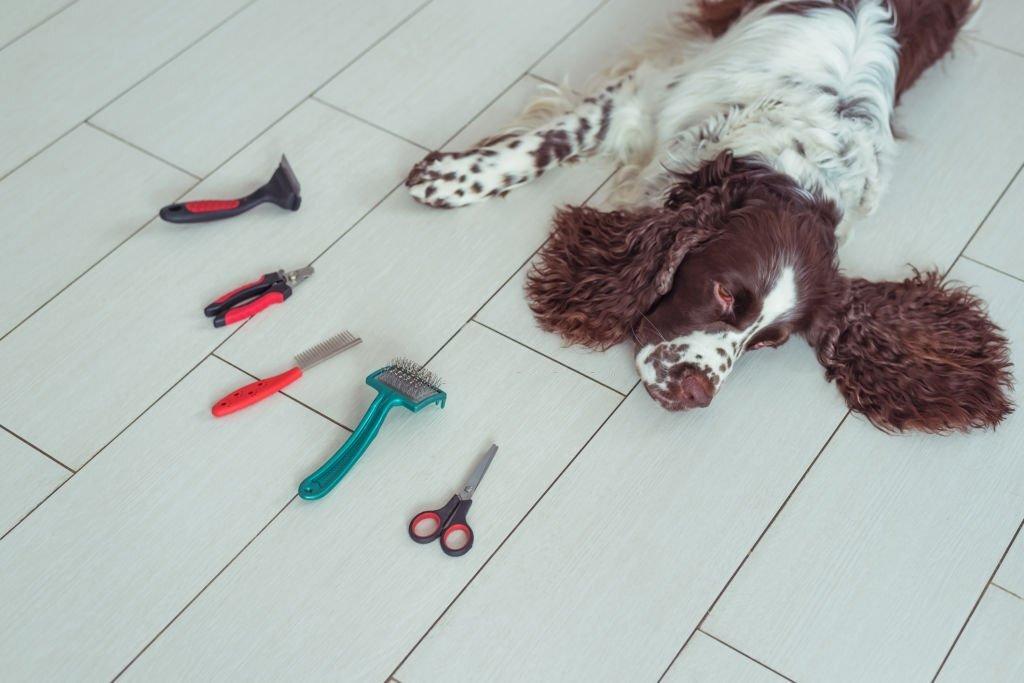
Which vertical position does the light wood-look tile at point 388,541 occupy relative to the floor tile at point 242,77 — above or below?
below

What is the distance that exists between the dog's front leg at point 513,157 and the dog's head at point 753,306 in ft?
0.87

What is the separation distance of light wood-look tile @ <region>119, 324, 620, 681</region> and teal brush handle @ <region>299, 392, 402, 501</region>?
0.04m

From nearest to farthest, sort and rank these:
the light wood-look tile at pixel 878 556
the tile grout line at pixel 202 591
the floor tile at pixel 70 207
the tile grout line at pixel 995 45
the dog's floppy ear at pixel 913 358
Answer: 1. the tile grout line at pixel 202 591
2. the light wood-look tile at pixel 878 556
3. the dog's floppy ear at pixel 913 358
4. the floor tile at pixel 70 207
5. the tile grout line at pixel 995 45

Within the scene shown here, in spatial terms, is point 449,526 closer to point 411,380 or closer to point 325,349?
point 411,380

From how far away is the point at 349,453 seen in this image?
2.15 m

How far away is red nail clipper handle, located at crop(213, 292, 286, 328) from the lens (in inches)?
93.7

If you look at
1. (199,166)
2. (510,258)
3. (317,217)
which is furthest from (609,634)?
(199,166)

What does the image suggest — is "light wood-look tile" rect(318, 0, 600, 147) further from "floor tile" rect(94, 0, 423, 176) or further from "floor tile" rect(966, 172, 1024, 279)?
"floor tile" rect(966, 172, 1024, 279)

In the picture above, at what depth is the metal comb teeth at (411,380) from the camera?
221cm

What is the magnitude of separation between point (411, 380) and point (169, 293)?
640 millimetres

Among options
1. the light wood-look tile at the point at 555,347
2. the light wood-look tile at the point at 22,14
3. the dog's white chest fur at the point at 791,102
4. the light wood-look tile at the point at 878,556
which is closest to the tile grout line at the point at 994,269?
the dog's white chest fur at the point at 791,102

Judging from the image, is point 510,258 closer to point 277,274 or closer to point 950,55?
point 277,274

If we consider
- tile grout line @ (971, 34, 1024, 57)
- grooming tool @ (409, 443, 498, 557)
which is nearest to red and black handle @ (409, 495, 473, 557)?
grooming tool @ (409, 443, 498, 557)

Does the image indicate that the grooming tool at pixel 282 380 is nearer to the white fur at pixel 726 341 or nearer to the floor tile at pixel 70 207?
the floor tile at pixel 70 207
